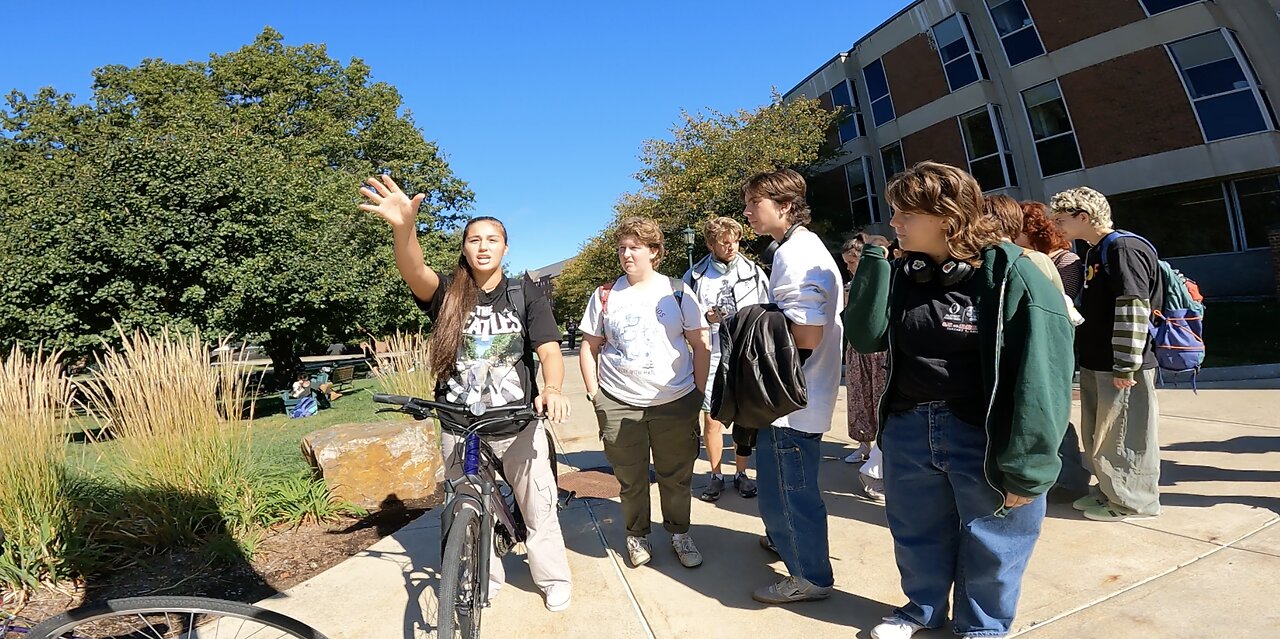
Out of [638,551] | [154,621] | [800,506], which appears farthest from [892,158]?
[154,621]

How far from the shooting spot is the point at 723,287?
449 centimetres

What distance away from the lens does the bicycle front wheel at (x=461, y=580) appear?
2.38m

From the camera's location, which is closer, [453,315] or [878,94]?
[453,315]

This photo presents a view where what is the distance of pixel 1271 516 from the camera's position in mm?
3475

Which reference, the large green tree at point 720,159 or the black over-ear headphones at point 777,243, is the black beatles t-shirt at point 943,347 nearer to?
the black over-ear headphones at point 777,243

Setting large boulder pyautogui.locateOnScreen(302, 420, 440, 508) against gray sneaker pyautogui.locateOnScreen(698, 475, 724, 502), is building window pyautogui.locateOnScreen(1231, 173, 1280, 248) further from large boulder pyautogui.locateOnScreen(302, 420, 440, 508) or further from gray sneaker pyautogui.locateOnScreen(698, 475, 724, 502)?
large boulder pyautogui.locateOnScreen(302, 420, 440, 508)

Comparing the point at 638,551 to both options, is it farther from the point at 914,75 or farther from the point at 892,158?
the point at 892,158

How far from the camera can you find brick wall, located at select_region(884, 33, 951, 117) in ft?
69.1

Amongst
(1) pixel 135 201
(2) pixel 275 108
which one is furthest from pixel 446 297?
(2) pixel 275 108

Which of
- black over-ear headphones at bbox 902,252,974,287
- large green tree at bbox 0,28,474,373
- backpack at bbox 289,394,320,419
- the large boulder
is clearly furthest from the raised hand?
large green tree at bbox 0,28,474,373

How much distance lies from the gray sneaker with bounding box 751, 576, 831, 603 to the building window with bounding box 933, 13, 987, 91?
819 inches

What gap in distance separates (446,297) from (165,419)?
93.8 inches

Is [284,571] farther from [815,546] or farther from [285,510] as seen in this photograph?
[815,546]

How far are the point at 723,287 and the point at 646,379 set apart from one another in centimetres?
134
